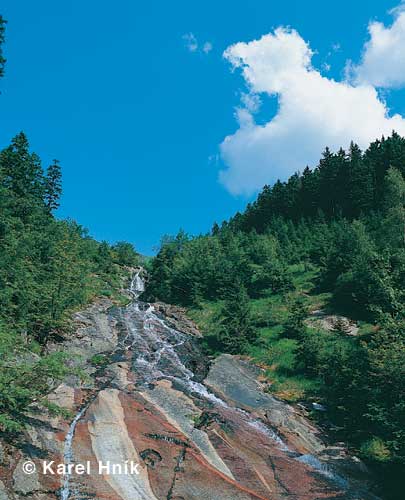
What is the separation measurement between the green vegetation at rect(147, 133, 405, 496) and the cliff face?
315 centimetres

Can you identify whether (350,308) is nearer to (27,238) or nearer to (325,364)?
(325,364)

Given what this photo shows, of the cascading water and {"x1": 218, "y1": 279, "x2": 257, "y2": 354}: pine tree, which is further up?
{"x1": 218, "y1": 279, "x2": 257, "y2": 354}: pine tree

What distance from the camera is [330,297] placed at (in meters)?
43.9

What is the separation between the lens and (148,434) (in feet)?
63.6

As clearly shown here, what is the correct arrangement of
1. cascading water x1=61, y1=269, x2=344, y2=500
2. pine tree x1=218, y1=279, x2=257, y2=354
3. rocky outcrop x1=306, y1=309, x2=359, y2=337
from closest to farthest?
cascading water x1=61, y1=269, x2=344, y2=500 → rocky outcrop x1=306, y1=309, x2=359, y2=337 → pine tree x1=218, y1=279, x2=257, y2=354

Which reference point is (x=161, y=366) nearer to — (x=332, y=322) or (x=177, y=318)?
(x=177, y=318)

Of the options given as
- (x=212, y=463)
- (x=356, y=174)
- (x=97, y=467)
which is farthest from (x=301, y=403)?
(x=356, y=174)

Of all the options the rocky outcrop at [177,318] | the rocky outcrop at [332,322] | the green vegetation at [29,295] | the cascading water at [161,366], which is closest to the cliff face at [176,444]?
the cascading water at [161,366]

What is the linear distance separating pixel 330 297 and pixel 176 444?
3044 cm

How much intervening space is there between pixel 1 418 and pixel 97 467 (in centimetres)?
516

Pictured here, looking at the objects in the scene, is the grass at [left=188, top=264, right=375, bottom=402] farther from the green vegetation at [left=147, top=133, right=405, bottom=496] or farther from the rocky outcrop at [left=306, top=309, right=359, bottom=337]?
the rocky outcrop at [left=306, top=309, right=359, bottom=337]

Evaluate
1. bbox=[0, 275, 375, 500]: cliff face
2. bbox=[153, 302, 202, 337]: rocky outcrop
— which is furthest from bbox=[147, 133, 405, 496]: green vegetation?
bbox=[0, 275, 375, 500]: cliff face

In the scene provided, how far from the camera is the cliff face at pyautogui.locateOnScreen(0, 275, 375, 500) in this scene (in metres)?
15.2

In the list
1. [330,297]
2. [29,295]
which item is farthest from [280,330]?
[29,295]
